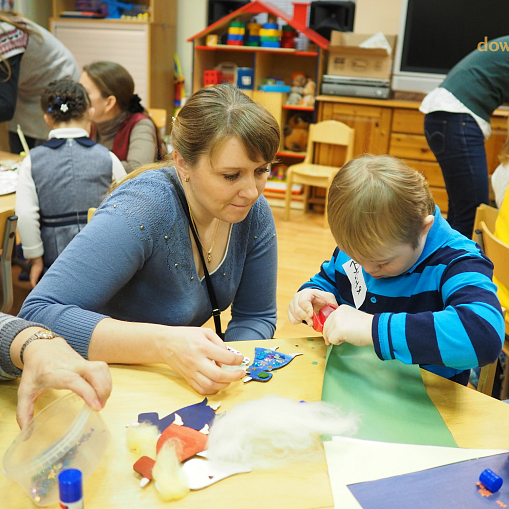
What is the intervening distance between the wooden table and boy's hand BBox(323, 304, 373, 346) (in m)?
0.08

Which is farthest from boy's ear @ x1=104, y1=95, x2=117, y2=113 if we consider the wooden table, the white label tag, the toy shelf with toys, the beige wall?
the beige wall

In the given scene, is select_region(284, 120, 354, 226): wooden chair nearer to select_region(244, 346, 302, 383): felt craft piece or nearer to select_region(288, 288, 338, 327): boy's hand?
select_region(288, 288, 338, 327): boy's hand

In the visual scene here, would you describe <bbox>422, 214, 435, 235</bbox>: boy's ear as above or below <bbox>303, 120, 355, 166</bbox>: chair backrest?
above

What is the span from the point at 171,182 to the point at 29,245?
1186 millimetres

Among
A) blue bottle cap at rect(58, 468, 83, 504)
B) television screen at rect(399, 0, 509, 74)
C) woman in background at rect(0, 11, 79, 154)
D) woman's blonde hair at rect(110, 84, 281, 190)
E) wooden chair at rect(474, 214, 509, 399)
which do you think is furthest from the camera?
television screen at rect(399, 0, 509, 74)

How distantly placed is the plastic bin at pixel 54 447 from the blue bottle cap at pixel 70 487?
2.2 inches

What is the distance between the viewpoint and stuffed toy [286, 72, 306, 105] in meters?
4.62

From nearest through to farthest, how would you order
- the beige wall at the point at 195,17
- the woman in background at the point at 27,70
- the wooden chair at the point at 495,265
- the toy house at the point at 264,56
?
the wooden chair at the point at 495,265 → the woman in background at the point at 27,70 → the toy house at the point at 264,56 → the beige wall at the point at 195,17

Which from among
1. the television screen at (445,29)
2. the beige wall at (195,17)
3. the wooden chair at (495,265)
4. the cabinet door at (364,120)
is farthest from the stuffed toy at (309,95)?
the wooden chair at (495,265)

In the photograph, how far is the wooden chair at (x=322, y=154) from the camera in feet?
13.9

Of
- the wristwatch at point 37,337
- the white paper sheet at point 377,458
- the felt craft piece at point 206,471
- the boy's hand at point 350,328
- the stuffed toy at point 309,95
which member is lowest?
the white paper sheet at point 377,458

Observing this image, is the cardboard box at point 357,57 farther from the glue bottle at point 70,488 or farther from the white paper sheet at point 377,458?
the glue bottle at point 70,488

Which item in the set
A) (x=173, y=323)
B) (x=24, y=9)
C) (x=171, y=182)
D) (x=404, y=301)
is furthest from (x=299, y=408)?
(x=24, y=9)

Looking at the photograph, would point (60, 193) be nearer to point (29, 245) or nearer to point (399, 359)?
point (29, 245)
